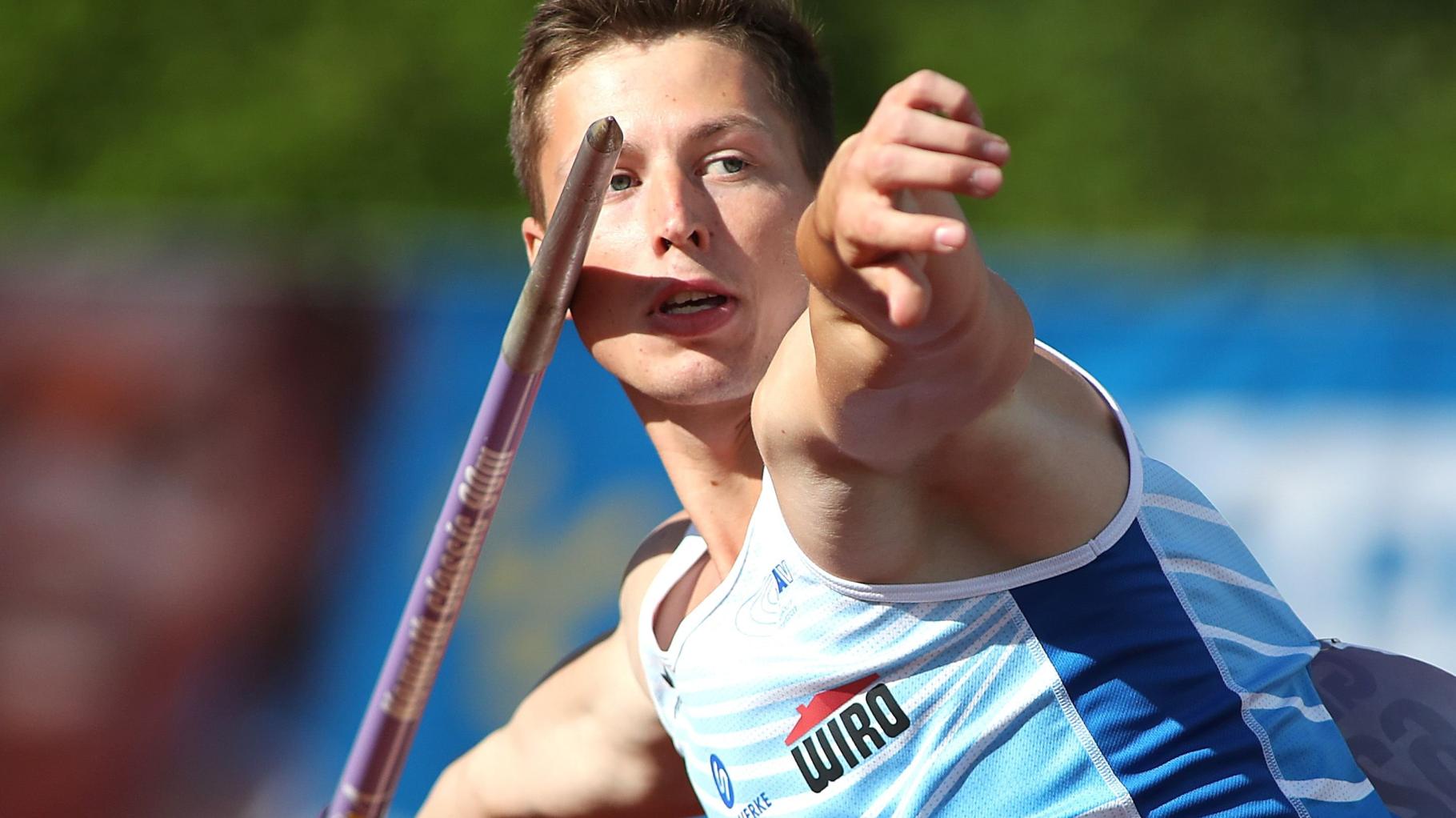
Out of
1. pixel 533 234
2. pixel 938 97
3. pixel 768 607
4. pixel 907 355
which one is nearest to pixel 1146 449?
pixel 533 234

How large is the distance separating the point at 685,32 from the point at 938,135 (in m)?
0.89

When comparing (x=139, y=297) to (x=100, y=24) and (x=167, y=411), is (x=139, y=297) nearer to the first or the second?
(x=167, y=411)

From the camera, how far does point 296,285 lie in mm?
3885

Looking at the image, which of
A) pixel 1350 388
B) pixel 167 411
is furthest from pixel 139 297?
pixel 1350 388

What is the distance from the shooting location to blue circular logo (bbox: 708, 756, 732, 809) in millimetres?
1764

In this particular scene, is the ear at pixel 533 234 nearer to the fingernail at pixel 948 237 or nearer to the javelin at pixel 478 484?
the javelin at pixel 478 484

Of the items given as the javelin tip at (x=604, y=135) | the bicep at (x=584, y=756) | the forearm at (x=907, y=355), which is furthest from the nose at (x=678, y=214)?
the bicep at (x=584, y=756)

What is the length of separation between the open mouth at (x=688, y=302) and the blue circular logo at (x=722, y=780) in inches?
20.1

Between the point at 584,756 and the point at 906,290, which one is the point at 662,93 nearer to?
the point at 906,290

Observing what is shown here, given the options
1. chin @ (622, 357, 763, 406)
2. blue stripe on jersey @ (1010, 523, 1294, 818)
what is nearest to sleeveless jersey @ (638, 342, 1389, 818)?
blue stripe on jersey @ (1010, 523, 1294, 818)

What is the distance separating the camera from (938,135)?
3.67ft

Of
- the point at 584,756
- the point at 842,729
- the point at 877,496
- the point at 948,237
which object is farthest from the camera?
the point at 584,756

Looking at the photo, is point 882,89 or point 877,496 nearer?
point 877,496

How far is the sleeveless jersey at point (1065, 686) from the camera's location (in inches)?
57.9
